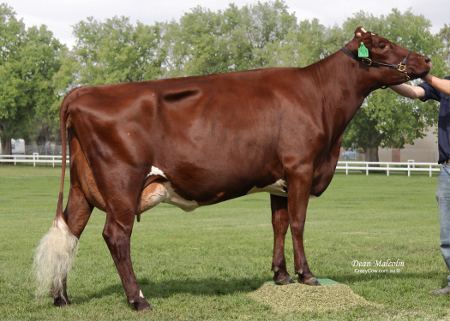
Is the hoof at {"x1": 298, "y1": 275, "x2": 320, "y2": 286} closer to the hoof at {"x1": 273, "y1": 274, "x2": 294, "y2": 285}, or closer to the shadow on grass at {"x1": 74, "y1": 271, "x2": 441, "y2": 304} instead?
the hoof at {"x1": 273, "y1": 274, "x2": 294, "y2": 285}

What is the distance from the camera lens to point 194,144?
6.94 metres

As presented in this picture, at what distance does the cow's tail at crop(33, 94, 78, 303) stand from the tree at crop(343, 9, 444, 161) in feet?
151

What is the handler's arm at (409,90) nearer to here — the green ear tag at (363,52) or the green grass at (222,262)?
the green ear tag at (363,52)

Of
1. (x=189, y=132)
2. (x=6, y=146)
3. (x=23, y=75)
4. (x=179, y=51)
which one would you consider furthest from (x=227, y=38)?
(x=189, y=132)

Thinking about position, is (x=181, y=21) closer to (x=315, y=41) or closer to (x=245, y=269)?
(x=315, y=41)

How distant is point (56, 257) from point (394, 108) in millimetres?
47188

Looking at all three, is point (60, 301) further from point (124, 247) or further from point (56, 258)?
point (124, 247)

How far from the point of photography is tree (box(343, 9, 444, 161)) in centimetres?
5197

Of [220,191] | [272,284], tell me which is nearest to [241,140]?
[220,191]

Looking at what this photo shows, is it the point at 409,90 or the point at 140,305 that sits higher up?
the point at 409,90

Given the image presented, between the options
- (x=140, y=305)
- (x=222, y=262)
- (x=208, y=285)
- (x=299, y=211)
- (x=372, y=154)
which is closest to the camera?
(x=140, y=305)

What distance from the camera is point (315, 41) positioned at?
2253 inches

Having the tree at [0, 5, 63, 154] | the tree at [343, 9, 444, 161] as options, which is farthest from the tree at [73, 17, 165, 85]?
the tree at [343, 9, 444, 161]

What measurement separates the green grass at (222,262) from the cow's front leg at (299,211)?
61cm
